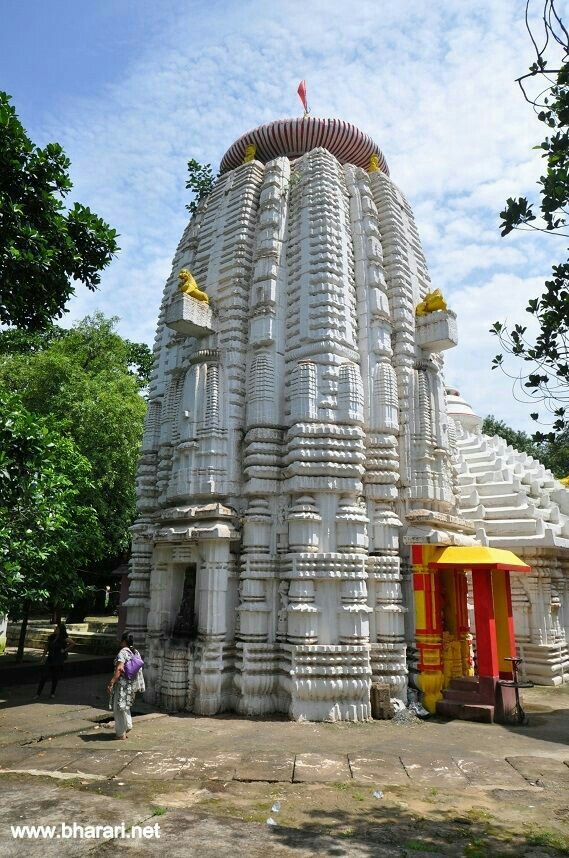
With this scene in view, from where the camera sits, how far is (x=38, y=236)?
31.2 feet

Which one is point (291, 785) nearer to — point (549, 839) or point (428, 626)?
point (549, 839)

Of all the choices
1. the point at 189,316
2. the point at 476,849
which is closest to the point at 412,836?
the point at 476,849

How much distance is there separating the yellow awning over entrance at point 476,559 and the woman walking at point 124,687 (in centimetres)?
640

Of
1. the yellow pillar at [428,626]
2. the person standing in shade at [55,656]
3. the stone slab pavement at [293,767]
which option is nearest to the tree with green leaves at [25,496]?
the person standing in shade at [55,656]

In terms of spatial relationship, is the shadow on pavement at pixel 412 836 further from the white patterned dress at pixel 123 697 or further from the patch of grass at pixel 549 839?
the white patterned dress at pixel 123 697

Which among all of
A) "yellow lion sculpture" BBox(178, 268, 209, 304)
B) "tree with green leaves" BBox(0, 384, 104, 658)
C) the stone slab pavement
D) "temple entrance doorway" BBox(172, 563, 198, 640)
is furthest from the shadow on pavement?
"yellow lion sculpture" BBox(178, 268, 209, 304)

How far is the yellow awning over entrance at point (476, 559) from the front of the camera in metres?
11.9

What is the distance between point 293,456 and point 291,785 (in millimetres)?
6374

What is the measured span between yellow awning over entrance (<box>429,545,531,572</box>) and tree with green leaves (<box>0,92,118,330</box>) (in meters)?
8.85

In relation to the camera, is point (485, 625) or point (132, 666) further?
point (485, 625)

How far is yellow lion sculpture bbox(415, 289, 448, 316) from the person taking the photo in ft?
49.6

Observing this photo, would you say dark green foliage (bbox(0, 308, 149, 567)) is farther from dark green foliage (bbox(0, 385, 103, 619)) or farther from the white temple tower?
dark green foliage (bbox(0, 385, 103, 619))

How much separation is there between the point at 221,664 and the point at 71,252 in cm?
824

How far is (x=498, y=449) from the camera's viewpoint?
2206cm
